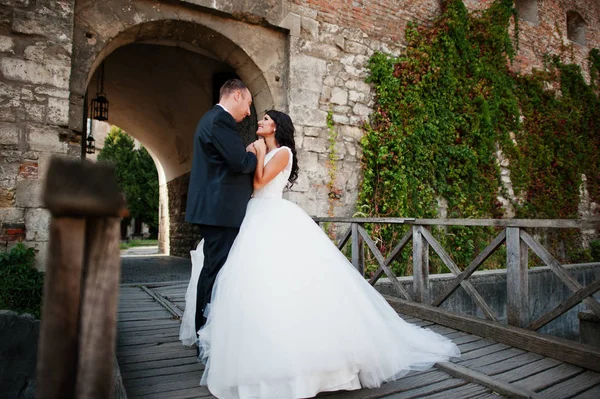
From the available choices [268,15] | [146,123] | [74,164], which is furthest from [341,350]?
[146,123]

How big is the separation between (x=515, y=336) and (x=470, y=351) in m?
0.38

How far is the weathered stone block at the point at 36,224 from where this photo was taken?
396cm

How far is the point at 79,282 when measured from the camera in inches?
39.2

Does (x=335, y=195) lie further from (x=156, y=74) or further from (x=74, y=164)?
(x=74, y=164)

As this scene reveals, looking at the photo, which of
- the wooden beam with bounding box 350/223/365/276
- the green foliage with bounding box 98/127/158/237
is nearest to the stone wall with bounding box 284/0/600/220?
the wooden beam with bounding box 350/223/365/276

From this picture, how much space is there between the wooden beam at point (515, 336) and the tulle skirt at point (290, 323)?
887 millimetres

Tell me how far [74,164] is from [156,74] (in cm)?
709

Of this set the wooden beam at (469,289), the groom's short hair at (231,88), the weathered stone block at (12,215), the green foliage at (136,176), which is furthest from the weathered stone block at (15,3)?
the green foliage at (136,176)

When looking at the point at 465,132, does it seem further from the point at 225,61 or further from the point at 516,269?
the point at 516,269

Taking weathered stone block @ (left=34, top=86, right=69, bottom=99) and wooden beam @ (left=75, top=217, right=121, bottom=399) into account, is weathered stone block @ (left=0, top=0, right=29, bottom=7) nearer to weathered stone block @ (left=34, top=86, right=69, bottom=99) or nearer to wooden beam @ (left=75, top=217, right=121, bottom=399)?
weathered stone block @ (left=34, top=86, right=69, bottom=99)

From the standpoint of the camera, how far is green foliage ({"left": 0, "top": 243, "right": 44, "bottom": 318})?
3.35 metres

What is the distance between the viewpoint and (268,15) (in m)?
5.22

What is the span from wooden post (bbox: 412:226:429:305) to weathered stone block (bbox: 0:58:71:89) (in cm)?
386

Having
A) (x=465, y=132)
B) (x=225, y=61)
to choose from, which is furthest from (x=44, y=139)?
(x=465, y=132)
